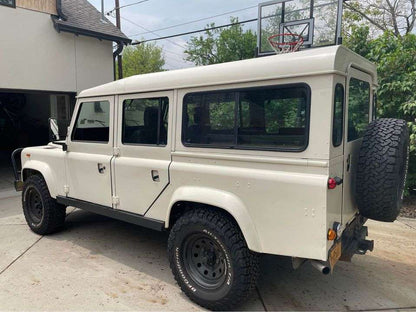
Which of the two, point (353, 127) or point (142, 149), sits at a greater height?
point (353, 127)

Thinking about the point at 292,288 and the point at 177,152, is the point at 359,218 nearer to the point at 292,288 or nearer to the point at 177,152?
the point at 292,288

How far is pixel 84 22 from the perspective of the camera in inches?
404

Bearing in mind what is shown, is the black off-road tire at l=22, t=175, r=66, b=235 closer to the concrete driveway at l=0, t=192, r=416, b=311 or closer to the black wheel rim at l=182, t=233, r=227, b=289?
the concrete driveway at l=0, t=192, r=416, b=311

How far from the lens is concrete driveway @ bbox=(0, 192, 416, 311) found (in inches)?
122

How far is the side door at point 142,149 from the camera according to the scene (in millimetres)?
3299

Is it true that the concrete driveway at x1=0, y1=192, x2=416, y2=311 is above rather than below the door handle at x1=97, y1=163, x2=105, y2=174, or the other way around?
below

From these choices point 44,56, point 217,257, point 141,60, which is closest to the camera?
point 217,257

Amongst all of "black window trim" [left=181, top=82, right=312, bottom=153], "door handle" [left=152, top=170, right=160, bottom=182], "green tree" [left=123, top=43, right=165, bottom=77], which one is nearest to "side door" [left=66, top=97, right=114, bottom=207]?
"door handle" [left=152, top=170, right=160, bottom=182]

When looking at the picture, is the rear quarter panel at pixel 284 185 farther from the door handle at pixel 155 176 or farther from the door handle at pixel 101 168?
the door handle at pixel 101 168

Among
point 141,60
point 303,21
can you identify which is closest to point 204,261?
point 303,21

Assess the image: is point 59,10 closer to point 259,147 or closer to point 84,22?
point 84,22

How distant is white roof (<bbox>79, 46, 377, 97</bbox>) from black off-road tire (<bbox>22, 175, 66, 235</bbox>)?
6.87 feet

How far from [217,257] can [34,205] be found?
11.1 feet

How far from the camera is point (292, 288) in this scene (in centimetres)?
338
